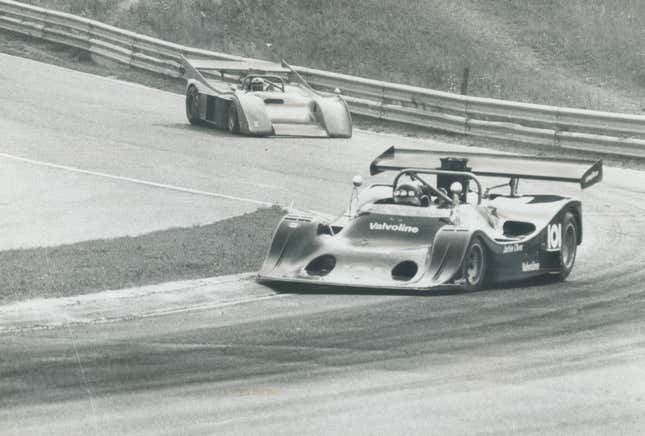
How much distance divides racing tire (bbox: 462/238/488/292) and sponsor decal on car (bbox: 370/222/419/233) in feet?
2.00

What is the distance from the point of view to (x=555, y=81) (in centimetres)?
3825

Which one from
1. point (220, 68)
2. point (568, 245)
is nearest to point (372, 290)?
point (568, 245)

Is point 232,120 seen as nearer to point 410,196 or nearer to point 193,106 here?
point 193,106

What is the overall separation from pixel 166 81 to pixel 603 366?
2130cm

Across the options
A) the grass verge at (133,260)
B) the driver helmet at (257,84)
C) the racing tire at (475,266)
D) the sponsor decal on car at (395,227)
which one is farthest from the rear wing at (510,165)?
the driver helmet at (257,84)

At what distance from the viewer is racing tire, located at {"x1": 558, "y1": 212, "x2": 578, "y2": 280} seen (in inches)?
577

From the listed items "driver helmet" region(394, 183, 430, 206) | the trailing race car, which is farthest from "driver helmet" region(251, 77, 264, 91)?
"driver helmet" region(394, 183, 430, 206)

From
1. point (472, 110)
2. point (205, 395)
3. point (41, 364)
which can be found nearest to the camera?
point (205, 395)

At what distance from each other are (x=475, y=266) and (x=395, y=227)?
87 centimetres

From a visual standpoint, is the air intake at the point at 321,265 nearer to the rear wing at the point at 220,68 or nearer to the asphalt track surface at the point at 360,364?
the asphalt track surface at the point at 360,364

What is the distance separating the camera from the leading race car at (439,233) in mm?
13523

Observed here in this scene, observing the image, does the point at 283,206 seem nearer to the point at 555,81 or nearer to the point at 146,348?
the point at 146,348

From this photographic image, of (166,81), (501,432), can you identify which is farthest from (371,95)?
(501,432)

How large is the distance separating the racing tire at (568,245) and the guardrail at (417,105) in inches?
363
